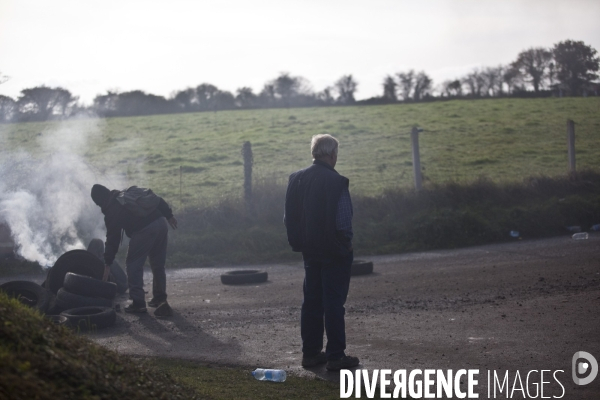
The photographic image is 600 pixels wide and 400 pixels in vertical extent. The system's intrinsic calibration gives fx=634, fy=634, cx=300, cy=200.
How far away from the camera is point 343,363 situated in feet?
20.2

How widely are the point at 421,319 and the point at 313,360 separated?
88.7 inches


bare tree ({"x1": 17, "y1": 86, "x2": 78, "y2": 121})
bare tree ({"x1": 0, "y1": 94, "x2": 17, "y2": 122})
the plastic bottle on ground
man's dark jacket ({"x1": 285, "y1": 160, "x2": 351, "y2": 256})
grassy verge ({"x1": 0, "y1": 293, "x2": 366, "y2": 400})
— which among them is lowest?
the plastic bottle on ground

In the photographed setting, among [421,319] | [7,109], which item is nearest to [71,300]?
[421,319]

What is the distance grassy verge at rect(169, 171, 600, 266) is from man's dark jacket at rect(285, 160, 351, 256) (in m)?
7.26

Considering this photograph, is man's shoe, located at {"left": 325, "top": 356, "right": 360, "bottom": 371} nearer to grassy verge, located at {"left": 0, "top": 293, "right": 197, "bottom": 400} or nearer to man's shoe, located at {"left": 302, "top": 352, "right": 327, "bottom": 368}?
man's shoe, located at {"left": 302, "top": 352, "right": 327, "bottom": 368}

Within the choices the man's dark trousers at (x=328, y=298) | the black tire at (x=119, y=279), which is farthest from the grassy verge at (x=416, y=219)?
the man's dark trousers at (x=328, y=298)

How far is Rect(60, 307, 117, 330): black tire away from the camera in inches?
320

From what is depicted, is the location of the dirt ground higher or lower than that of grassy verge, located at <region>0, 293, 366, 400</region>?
lower

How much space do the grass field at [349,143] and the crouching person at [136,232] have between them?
7002 mm

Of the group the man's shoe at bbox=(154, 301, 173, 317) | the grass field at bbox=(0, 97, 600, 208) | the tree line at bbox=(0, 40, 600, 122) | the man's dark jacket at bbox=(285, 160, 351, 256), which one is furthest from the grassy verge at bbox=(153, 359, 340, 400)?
the tree line at bbox=(0, 40, 600, 122)

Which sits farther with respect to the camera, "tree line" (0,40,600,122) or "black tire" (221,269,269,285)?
"tree line" (0,40,600,122)

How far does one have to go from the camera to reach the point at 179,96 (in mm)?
56062

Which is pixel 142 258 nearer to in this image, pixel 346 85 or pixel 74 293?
→ pixel 74 293

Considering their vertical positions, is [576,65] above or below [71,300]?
above
